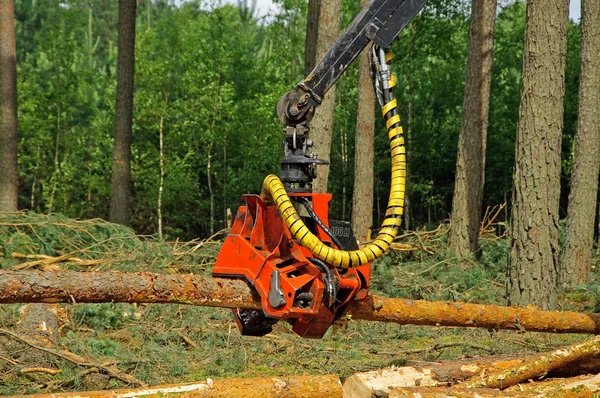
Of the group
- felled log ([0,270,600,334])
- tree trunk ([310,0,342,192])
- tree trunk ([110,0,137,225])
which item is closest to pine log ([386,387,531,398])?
felled log ([0,270,600,334])

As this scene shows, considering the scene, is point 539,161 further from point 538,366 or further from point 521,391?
point 521,391

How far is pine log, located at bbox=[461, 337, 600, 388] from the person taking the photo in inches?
217

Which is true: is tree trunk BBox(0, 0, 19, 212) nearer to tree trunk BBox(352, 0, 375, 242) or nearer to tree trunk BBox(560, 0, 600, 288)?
tree trunk BBox(352, 0, 375, 242)

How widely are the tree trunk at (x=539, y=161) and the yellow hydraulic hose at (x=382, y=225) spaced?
162 inches

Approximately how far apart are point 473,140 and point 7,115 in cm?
814

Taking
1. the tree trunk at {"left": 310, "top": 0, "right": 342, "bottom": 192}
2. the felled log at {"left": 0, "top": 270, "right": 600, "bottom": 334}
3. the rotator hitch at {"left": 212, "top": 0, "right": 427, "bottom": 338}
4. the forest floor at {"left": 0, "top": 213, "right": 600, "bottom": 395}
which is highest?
the tree trunk at {"left": 310, "top": 0, "right": 342, "bottom": 192}

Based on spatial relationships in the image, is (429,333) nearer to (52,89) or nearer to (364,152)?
(364,152)

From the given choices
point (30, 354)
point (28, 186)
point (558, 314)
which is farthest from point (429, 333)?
point (28, 186)

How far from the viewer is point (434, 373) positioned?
5617mm

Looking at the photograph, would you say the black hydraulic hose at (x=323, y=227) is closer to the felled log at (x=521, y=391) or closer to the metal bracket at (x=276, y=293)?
the metal bracket at (x=276, y=293)

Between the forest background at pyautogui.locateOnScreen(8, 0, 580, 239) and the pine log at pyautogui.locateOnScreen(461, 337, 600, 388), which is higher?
the forest background at pyautogui.locateOnScreen(8, 0, 580, 239)

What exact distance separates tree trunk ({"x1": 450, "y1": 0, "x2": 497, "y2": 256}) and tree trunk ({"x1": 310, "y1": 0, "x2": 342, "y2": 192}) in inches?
124

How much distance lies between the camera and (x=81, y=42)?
36.5 metres

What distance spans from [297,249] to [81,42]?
33572 mm
